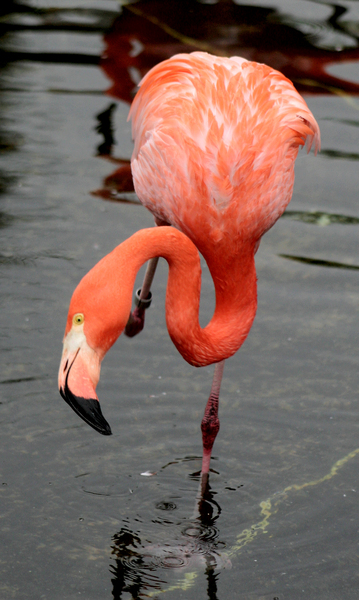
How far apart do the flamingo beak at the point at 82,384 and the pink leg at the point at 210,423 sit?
1080 mm

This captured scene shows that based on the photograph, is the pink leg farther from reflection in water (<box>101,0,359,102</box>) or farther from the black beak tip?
reflection in water (<box>101,0,359,102</box>)

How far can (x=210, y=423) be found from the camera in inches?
171

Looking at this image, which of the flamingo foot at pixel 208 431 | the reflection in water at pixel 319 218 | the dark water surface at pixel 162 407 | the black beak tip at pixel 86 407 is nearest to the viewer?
the black beak tip at pixel 86 407

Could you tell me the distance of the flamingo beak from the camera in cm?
326

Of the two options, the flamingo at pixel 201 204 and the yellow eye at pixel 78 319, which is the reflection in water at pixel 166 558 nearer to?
the flamingo at pixel 201 204

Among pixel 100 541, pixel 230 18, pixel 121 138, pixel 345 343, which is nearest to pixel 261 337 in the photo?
pixel 345 343

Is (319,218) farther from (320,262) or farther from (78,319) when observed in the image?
(78,319)

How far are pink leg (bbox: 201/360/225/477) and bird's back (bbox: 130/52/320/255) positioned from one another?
0.83m

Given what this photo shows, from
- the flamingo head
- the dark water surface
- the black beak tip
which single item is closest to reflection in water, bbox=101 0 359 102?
the dark water surface

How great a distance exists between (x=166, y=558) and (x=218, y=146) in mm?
1969

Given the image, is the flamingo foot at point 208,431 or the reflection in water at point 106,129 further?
the reflection in water at point 106,129

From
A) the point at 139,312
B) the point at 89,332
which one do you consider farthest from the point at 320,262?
the point at 89,332

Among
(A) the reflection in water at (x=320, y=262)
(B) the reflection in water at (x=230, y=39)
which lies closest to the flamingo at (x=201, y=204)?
(A) the reflection in water at (x=320, y=262)

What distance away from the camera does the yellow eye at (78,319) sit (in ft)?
10.9
